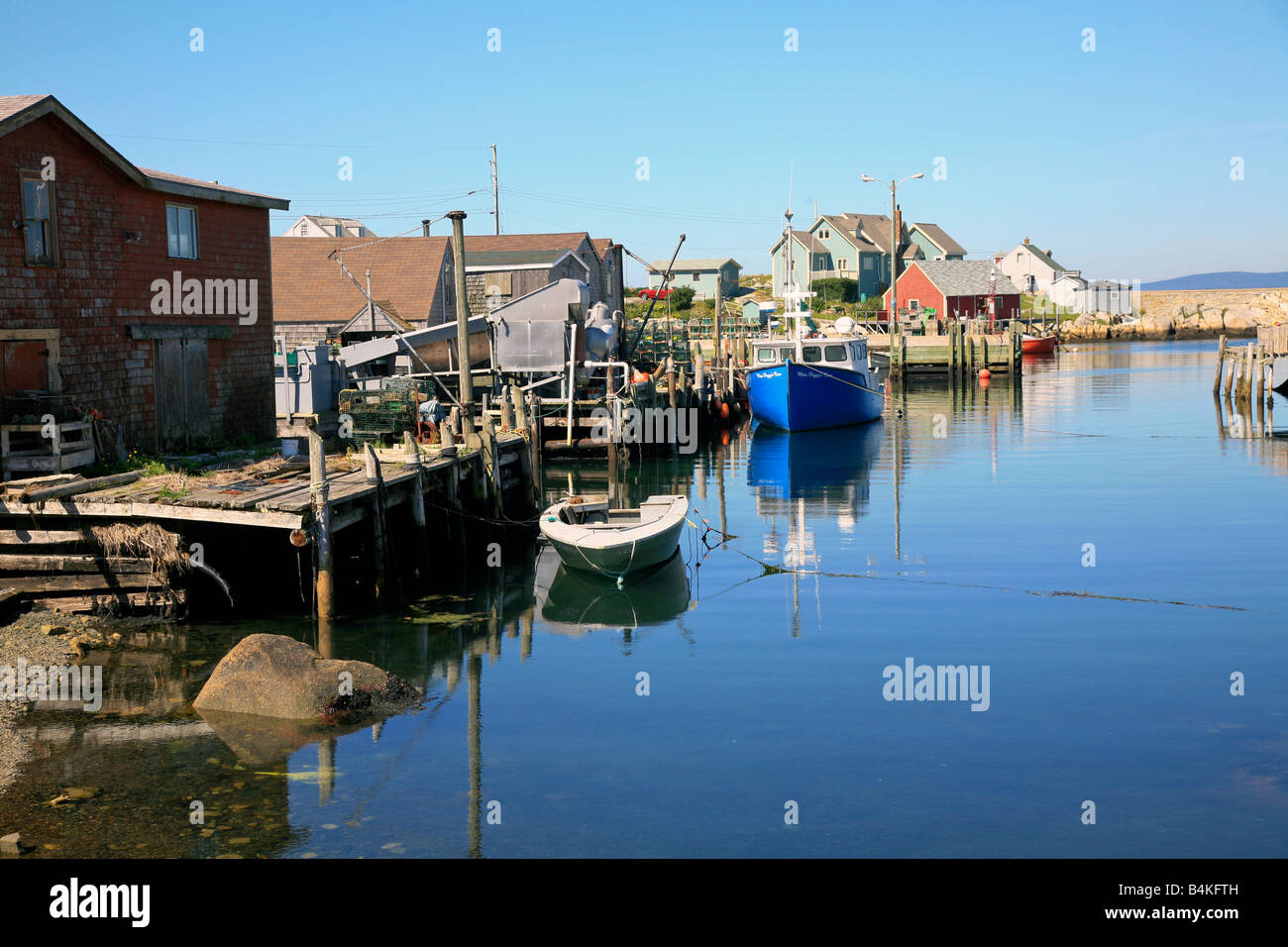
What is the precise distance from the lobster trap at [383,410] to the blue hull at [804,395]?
16.0 m

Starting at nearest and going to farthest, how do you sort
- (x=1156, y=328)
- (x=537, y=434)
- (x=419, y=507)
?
(x=419, y=507), (x=537, y=434), (x=1156, y=328)

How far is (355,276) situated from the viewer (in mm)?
46469

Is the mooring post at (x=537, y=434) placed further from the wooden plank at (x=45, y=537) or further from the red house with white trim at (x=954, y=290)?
the red house with white trim at (x=954, y=290)

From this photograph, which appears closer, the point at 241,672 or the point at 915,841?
the point at 915,841

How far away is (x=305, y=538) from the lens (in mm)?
15203

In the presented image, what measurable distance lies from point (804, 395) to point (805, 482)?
11.2 m

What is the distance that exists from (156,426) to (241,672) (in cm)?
989

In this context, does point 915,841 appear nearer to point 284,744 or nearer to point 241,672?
point 284,744

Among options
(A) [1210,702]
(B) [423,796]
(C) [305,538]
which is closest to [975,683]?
(A) [1210,702]

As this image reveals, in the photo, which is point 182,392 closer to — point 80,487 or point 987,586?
point 80,487

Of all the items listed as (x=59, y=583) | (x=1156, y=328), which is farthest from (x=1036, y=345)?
(x=59, y=583)

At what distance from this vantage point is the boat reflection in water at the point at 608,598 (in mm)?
17703

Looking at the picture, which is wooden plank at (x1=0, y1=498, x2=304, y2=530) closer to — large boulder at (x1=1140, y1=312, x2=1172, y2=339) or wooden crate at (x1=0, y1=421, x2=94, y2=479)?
wooden crate at (x1=0, y1=421, x2=94, y2=479)
